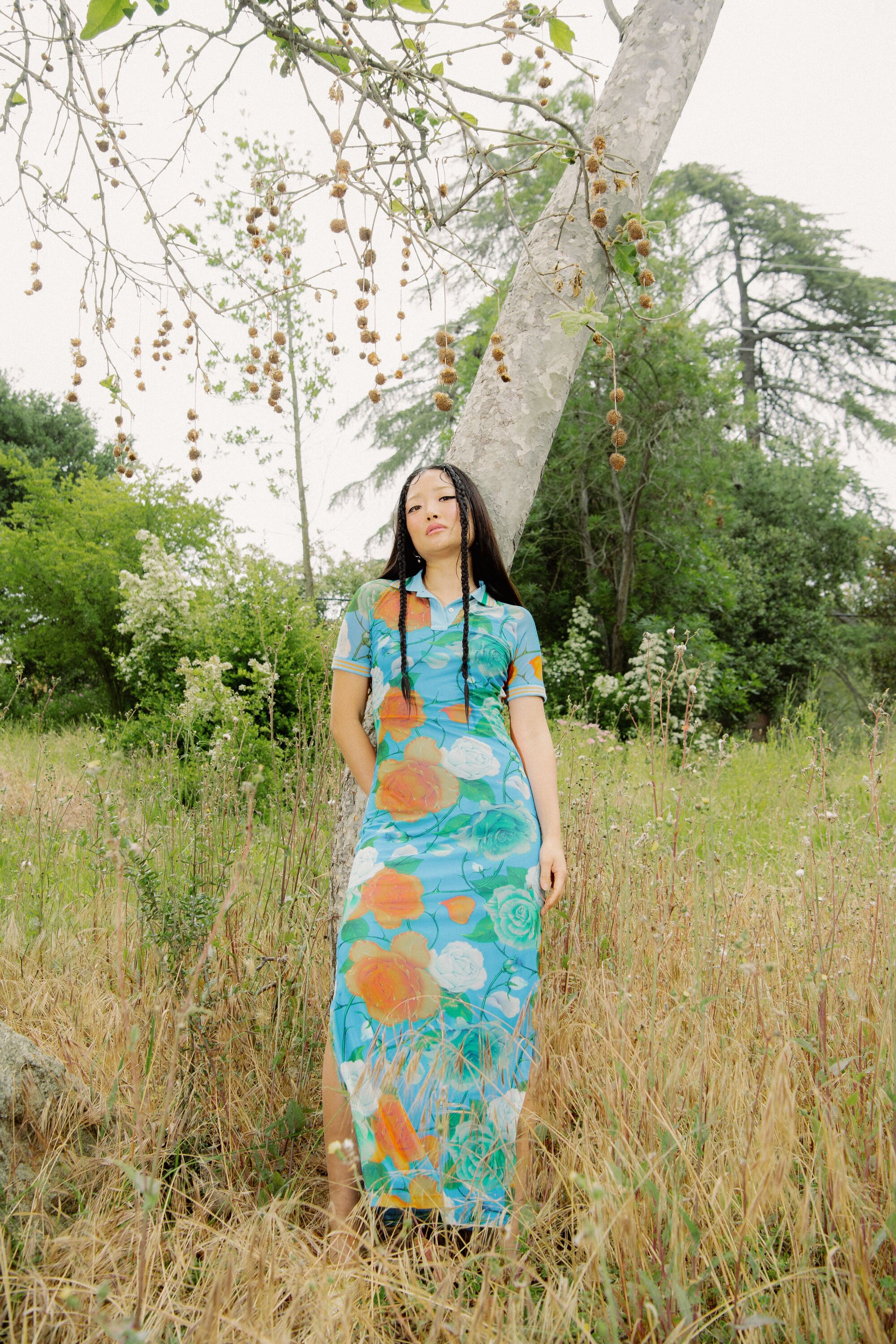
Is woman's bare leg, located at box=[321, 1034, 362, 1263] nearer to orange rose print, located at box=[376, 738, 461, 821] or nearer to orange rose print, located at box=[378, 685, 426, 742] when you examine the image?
orange rose print, located at box=[376, 738, 461, 821]

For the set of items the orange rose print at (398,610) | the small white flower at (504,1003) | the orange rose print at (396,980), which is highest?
the orange rose print at (398,610)

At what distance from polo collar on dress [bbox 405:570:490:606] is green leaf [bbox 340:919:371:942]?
2.86ft

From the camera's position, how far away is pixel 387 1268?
1415 millimetres

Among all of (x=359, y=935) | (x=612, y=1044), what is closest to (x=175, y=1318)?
(x=359, y=935)

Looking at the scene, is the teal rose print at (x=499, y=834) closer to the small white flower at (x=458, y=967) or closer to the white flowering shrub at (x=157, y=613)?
the small white flower at (x=458, y=967)

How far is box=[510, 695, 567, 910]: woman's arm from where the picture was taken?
1.99 m

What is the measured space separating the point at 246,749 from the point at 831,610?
13.0 m

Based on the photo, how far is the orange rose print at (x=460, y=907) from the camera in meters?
1.84

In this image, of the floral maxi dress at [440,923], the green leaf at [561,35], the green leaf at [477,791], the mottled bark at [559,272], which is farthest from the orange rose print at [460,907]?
the green leaf at [561,35]

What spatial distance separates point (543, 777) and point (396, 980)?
640 mm

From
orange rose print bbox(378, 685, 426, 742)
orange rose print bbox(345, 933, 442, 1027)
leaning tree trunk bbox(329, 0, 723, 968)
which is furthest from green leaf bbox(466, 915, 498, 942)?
leaning tree trunk bbox(329, 0, 723, 968)

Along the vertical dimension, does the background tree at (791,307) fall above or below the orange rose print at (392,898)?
above

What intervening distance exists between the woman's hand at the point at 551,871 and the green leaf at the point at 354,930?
43 centimetres

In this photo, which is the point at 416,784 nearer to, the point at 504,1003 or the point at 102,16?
the point at 504,1003
